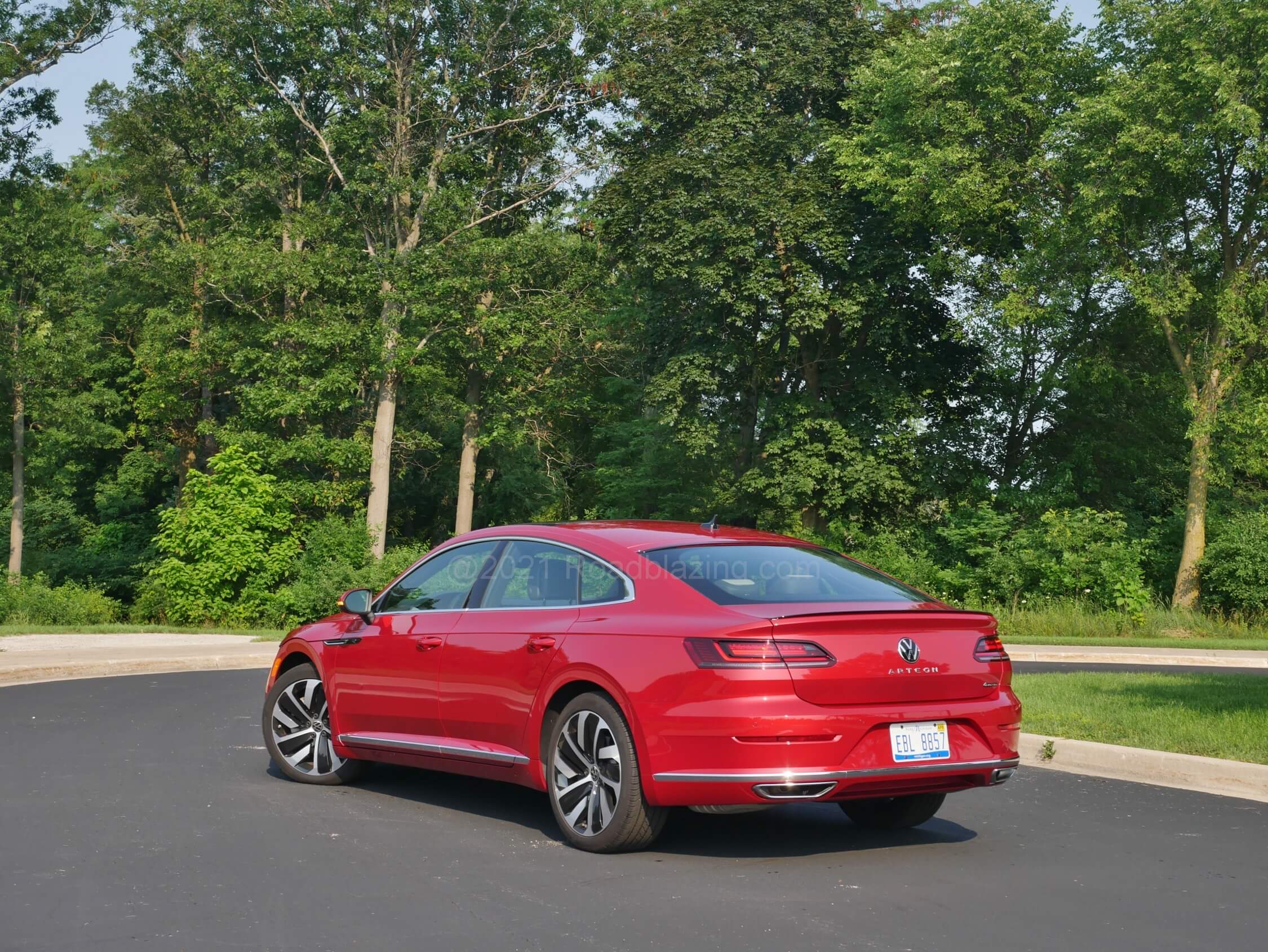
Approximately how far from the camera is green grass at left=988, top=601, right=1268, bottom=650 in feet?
91.3

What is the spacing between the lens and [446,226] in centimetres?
4125

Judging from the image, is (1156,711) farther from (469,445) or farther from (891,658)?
(469,445)

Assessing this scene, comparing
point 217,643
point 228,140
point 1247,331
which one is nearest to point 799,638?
point 217,643

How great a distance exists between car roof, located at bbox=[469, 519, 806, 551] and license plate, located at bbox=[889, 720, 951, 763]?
4.53ft

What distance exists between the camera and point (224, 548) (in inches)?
1318

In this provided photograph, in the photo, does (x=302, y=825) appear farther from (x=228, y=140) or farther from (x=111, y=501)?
(x=111, y=501)

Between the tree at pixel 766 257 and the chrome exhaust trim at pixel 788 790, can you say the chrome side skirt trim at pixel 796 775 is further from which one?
the tree at pixel 766 257

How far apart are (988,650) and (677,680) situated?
168 cm

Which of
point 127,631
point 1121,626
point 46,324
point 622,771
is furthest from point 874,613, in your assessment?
point 46,324

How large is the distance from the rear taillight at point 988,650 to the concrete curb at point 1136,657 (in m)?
15.1

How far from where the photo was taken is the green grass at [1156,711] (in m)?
10.5

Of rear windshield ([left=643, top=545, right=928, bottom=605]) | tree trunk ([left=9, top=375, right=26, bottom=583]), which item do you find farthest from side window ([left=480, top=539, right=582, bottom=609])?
tree trunk ([left=9, top=375, right=26, bottom=583])

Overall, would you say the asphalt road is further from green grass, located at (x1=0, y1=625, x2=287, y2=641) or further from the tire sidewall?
green grass, located at (x1=0, y1=625, x2=287, y2=641)

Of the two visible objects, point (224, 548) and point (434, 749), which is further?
point (224, 548)
